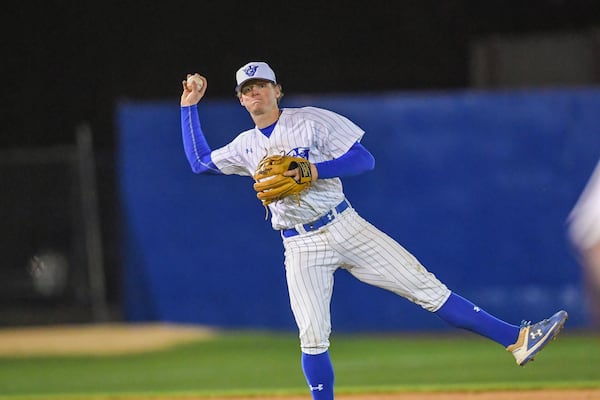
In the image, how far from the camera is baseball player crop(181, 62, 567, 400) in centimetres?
621

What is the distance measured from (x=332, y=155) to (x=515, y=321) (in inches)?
218

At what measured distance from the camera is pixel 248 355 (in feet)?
35.3

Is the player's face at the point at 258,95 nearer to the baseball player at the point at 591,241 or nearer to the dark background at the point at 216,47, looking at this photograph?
the baseball player at the point at 591,241

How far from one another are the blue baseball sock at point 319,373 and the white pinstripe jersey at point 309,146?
2.28ft

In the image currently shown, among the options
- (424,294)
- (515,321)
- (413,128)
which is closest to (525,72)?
(413,128)

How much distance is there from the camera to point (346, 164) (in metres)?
6.20

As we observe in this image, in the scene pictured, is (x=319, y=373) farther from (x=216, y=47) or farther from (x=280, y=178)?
(x=216, y=47)

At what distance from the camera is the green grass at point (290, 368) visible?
878 cm

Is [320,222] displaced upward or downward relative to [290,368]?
upward

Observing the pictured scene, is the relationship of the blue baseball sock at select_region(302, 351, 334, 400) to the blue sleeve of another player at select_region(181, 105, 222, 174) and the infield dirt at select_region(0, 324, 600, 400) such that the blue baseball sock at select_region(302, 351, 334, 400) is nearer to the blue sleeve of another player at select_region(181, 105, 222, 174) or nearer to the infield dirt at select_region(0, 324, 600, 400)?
the blue sleeve of another player at select_region(181, 105, 222, 174)

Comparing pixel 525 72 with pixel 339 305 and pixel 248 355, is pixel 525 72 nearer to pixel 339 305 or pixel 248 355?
pixel 339 305

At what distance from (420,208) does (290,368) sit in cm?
256

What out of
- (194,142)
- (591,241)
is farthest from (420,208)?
(591,241)

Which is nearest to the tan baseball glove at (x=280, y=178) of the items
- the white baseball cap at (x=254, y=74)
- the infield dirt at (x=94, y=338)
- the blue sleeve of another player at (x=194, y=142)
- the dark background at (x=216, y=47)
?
the white baseball cap at (x=254, y=74)
